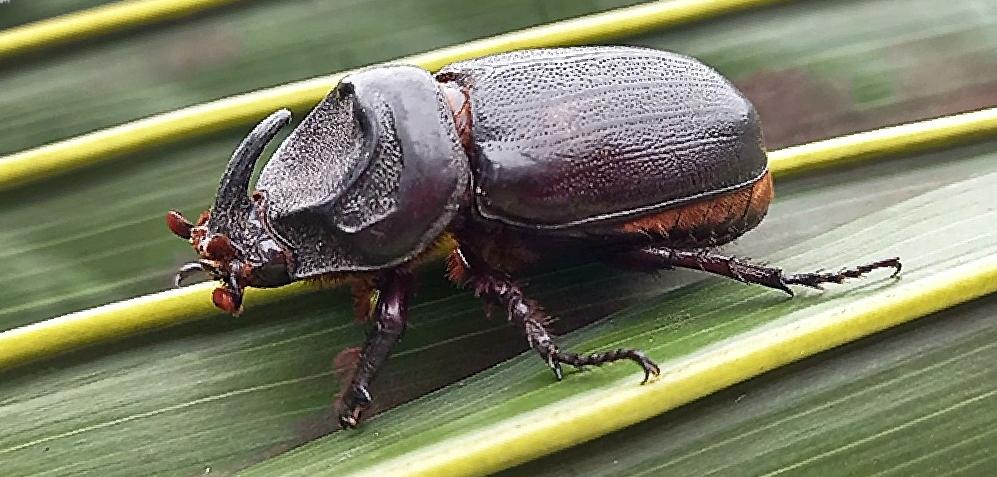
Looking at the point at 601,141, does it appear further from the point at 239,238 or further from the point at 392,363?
the point at 239,238

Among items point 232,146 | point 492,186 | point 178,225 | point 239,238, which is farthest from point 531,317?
point 232,146

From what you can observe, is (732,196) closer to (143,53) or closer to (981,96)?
(981,96)

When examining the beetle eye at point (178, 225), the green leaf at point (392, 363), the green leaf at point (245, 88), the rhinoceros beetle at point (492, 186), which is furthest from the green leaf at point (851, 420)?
the beetle eye at point (178, 225)

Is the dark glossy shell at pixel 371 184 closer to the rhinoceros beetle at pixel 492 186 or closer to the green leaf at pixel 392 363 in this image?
the rhinoceros beetle at pixel 492 186

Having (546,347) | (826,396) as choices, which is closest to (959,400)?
(826,396)

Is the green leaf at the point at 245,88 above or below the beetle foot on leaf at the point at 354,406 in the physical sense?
above
